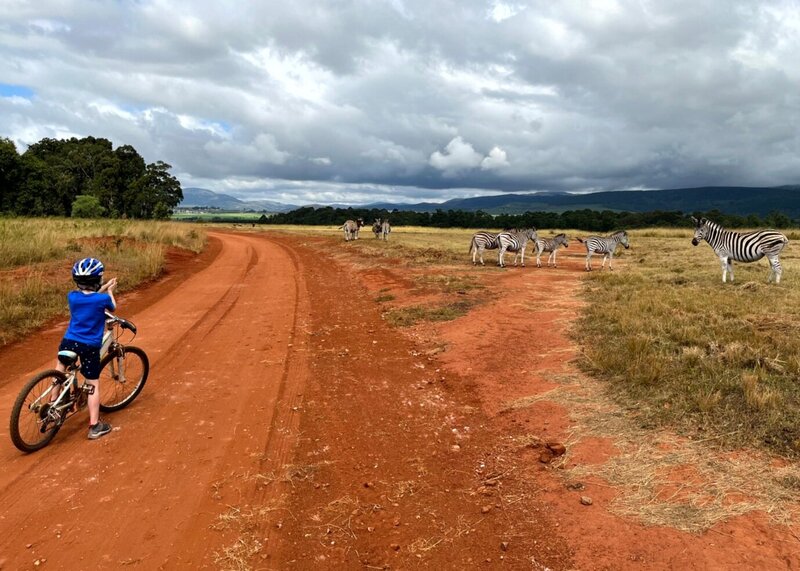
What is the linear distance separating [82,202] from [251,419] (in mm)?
46269

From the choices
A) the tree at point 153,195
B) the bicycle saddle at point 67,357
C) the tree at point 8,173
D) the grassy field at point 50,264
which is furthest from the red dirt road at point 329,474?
the tree at point 153,195

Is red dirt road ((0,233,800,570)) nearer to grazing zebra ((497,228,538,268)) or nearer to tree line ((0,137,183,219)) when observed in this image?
grazing zebra ((497,228,538,268))

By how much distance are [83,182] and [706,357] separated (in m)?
66.0

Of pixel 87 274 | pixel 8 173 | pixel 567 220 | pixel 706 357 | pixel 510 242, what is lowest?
pixel 706 357

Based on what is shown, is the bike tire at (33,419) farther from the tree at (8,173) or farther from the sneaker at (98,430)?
the tree at (8,173)

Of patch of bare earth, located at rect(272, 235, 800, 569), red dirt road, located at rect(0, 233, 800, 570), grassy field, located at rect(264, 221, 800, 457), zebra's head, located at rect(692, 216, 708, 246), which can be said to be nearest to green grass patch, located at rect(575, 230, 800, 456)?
grassy field, located at rect(264, 221, 800, 457)

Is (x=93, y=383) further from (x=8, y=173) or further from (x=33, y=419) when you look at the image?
(x=8, y=173)

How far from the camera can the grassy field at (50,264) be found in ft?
33.7

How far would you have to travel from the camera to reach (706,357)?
23.1 feet

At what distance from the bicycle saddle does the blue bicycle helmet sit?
78 cm

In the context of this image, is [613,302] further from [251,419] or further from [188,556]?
[188,556]

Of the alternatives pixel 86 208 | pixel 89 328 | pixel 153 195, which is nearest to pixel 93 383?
pixel 89 328

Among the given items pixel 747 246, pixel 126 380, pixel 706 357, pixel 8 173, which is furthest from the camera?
pixel 8 173

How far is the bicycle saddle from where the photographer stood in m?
5.35
